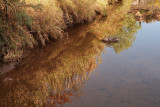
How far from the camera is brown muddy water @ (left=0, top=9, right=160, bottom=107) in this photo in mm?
6184

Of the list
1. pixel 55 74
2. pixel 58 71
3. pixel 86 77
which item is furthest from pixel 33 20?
pixel 86 77

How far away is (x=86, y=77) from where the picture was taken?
7500mm

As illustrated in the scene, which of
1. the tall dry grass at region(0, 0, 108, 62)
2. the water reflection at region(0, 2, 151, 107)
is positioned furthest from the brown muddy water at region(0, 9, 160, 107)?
the tall dry grass at region(0, 0, 108, 62)

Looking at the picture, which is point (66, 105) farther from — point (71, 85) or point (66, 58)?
point (66, 58)

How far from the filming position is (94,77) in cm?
752

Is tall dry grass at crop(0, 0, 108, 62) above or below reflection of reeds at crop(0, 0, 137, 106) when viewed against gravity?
above

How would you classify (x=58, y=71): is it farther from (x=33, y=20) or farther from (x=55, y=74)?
(x=33, y=20)

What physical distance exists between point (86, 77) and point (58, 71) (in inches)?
51.1

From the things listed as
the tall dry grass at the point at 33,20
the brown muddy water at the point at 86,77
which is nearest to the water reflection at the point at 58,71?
the brown muddy water at the point at 86,77

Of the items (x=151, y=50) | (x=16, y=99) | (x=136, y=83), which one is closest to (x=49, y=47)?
(x=16, y=99)

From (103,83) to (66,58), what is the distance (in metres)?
2.66

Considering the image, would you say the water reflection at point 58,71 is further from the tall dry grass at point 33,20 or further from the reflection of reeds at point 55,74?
the tall dry grass at point 33,20

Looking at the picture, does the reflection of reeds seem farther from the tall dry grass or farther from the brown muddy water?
the tall dry grass

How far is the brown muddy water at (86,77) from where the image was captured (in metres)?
6.18
